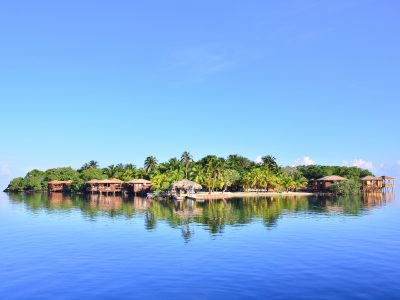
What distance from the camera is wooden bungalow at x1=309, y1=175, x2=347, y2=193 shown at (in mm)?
91062

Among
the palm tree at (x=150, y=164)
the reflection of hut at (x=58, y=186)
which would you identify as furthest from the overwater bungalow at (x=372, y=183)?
the reflection of hut at (x=58, y=186)

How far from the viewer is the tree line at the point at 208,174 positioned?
81069mm

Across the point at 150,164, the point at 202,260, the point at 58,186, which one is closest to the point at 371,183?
the point at 150,164

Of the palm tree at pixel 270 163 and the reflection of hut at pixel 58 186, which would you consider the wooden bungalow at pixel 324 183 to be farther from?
the reflection of hut at pixel 58 186

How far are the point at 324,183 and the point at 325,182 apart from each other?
645 millimetres

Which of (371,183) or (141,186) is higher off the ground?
(141,186)

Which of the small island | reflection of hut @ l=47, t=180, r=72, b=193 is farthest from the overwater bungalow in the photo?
reflection of hut @ l=47, t=180, r=72, b=193

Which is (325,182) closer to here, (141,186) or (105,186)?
(141,186)

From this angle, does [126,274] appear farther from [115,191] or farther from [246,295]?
[115,191]

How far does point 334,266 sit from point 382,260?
384 cm

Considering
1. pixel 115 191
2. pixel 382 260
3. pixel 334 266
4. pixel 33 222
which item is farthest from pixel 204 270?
pixel 115 191

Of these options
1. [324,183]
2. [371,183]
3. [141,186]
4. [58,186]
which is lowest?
[371,183]

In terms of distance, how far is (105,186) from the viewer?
99.9 metres

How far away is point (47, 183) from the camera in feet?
378
